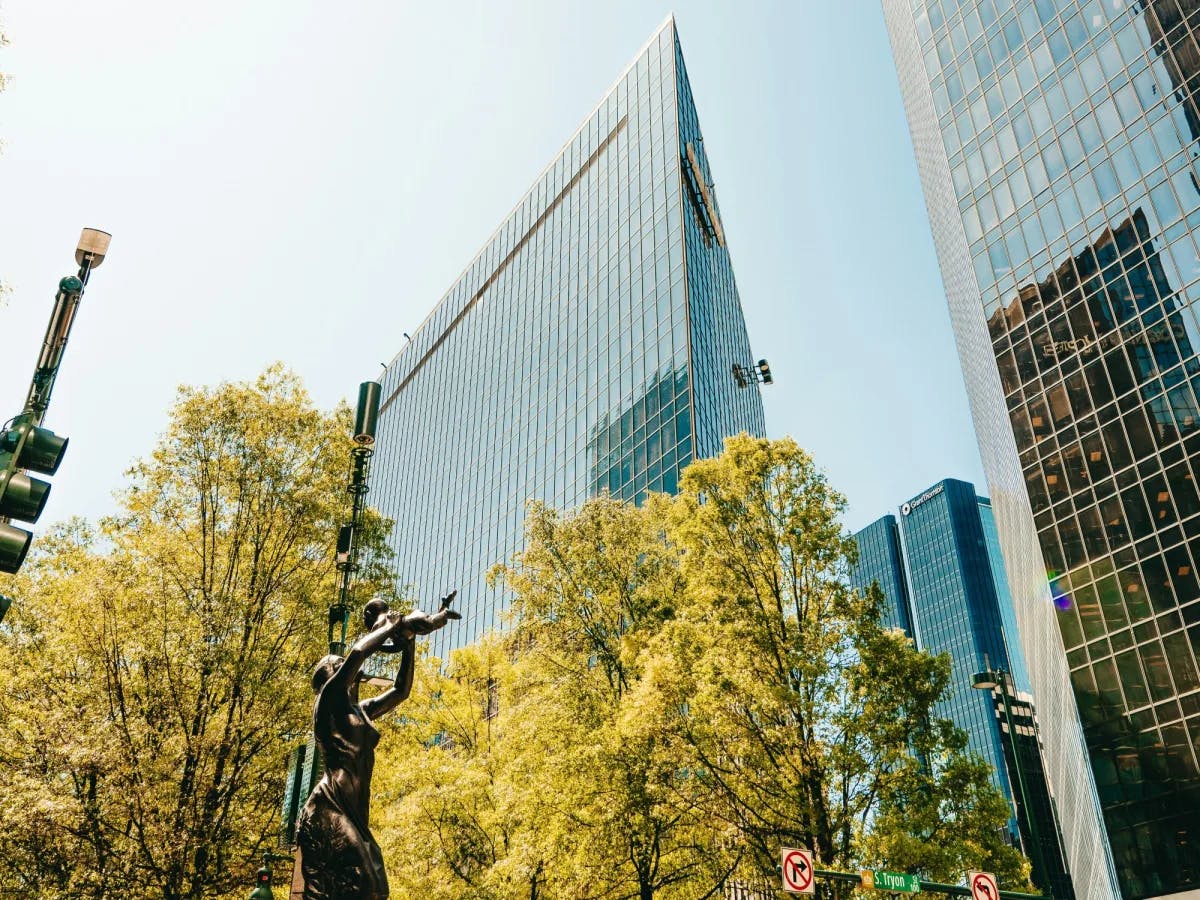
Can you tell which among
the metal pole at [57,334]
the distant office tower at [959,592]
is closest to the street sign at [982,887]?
the metal pole at [57,334]

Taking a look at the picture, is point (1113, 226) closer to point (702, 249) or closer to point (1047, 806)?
point (702, 249)

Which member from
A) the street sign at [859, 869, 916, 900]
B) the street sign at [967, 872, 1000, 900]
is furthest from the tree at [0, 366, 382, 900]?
the street sign at [967, 872, 1000, 900]

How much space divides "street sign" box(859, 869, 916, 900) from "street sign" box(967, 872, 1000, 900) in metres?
0.08

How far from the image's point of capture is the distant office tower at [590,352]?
5375cm

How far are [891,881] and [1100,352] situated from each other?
112ft

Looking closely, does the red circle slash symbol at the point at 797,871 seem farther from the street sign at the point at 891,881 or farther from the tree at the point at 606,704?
the tree at the point at 606,704

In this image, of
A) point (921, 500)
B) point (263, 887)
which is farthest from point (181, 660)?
point (921, 500)

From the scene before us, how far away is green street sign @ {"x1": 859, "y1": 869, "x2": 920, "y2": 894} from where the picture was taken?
39.2 feet

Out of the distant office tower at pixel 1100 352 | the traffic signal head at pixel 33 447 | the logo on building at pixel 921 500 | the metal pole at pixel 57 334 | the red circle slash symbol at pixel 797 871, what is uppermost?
the logo on building at pixel 921 500

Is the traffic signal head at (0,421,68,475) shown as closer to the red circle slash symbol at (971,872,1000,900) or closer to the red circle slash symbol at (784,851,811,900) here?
the red circle slash symbol at (784,851,811,900)

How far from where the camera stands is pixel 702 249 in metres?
61.8

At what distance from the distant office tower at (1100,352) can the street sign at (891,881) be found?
2606cm

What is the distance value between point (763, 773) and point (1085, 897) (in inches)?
1868

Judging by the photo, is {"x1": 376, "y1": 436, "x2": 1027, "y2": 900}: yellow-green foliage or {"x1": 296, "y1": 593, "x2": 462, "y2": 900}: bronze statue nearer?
{"x1": 296, "y1": 593, "x2": 462, "y2": 900}: bronze statue
